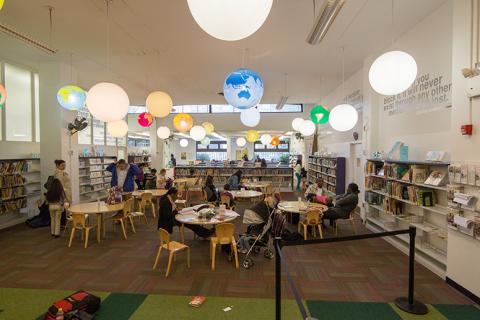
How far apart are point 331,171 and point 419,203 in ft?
18.9

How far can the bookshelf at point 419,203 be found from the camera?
176 inches

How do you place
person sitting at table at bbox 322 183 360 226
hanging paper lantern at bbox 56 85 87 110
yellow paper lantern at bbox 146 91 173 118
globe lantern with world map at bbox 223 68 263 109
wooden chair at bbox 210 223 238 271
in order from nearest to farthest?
globe lantern with world map at bbox 223 68 263 109 → wooden chair at bbox 210 223 238 271 → yellow paper lantern at bbox 146 91 173 118 → hanging paper lantern at bbox 56 85 87 110 → person sitting at table at bbox 322 183 360 226

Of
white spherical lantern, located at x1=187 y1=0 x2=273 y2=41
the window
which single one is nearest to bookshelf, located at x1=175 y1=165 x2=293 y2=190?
the window

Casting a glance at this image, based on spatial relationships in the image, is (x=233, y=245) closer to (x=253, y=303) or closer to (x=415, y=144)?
(x=253, y=303)

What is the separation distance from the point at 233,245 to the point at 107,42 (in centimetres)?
525

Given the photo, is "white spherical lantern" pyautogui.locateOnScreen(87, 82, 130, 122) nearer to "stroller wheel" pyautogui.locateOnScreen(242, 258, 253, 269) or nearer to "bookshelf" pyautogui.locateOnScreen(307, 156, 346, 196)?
"stroller wheel" pyautogui.locateOnScreen(242, 258, 253, 269)

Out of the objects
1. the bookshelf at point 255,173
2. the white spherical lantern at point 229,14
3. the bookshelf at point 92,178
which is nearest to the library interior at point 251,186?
the white spherical lantern at point 229,14

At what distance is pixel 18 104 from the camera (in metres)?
7.88

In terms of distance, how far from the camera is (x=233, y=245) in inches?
185

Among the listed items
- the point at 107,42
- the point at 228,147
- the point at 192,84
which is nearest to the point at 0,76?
the point at 107,42

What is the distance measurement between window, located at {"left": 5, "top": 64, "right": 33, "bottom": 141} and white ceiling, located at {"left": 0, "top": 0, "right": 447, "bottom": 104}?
1.06 metres

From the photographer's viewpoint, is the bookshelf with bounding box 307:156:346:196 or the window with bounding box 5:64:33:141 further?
the bookshelf with bounding box 307:156:346:196

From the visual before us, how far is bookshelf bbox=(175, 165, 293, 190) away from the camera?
518 inches


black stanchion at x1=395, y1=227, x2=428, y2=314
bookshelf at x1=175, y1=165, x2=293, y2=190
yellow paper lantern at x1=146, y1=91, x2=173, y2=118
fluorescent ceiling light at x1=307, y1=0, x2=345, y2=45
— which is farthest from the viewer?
bookshelf at x1=175, y1=165, x2=293, y2=190
